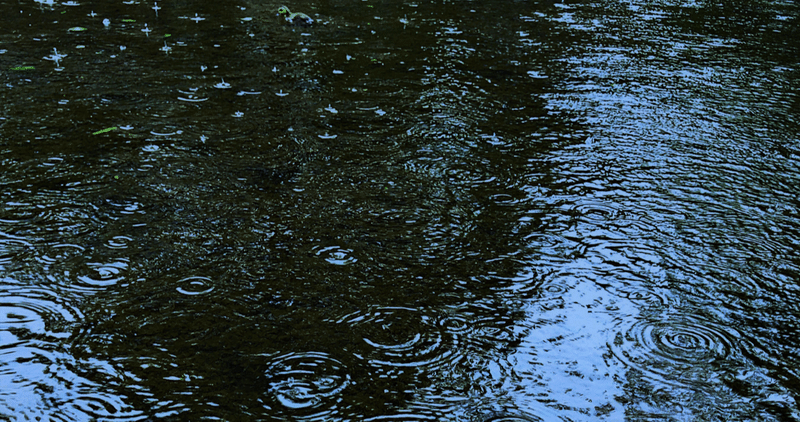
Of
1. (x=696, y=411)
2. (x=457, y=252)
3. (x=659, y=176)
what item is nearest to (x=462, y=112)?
(x=659, y=176)

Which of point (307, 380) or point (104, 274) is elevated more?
point (104, 274)

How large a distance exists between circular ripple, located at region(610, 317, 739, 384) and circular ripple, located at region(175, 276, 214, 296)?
2309 millimetres

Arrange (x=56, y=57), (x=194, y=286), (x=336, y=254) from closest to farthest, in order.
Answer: (x=194, y=286) → (x=336, y=254) → (x=56, y=57)

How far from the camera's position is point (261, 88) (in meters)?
7.04

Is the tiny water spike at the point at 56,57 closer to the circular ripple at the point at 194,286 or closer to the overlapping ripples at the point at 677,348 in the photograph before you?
the circular ripple at the point at 194,286

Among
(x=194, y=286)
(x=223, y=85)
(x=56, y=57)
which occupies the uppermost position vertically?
(x=56, y=57)

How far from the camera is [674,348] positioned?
331 cm

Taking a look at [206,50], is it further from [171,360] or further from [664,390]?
[664,390]

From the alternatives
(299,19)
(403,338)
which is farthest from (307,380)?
(299,19)

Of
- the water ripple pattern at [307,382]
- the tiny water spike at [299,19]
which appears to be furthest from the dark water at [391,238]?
the tiny water spike at [299,19]

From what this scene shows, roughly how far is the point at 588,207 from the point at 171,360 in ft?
10.3

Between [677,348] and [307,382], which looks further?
[677,348]

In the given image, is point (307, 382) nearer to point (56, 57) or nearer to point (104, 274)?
point (104, 274)

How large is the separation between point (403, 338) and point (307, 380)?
577 mm
